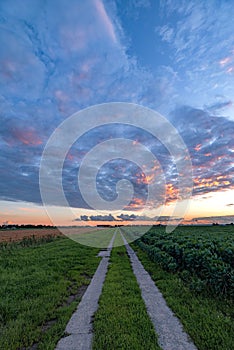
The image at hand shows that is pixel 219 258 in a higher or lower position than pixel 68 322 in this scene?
higher

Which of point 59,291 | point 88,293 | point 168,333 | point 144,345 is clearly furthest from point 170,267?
point 144,345

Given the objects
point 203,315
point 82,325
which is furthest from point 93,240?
point 203,315

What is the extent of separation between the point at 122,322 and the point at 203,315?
2.25 meters

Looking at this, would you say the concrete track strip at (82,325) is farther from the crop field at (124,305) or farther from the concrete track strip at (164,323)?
the concrete track strip at (164,323)

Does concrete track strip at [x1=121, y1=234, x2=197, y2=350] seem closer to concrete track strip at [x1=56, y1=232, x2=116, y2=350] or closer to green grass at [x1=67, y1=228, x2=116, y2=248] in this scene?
concrete track strip at [x1=56, y1=232, x2=116, y2=350]

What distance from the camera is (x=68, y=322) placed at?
6.19 metres

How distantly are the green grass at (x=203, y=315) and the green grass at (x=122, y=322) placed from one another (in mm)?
970

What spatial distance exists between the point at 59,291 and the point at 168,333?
492 cm

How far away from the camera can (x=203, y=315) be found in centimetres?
632

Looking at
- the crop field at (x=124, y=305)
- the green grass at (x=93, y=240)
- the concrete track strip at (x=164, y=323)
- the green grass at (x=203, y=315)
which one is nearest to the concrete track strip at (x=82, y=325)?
the crop field at (x=124, y=305)

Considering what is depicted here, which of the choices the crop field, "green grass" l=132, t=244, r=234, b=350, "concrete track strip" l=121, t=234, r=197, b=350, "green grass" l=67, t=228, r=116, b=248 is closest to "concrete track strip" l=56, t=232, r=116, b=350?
the crop field

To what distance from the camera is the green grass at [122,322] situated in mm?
4918

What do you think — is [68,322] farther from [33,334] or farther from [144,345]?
[144,345]

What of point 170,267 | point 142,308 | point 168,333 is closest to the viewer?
point 168,333
